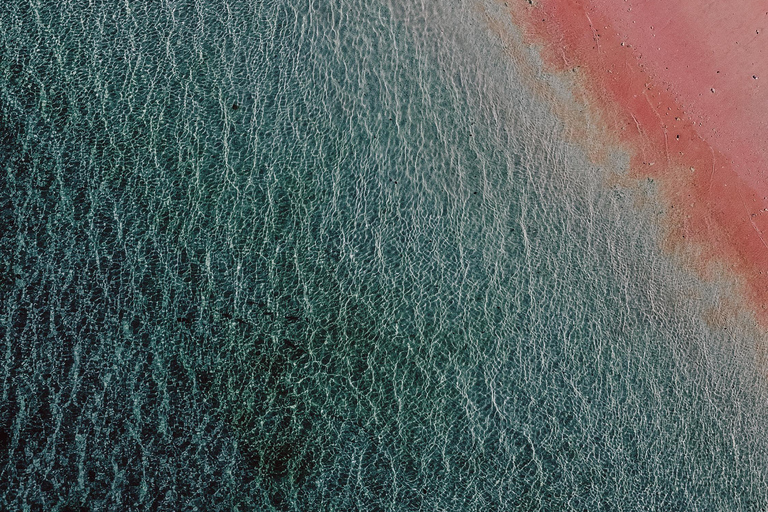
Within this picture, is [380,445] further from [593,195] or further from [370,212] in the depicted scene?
[593,195]

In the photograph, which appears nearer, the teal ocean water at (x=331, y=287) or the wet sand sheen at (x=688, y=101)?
the teal ocean water at (x=331, y=287)

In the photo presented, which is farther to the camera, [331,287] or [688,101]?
[688,101]

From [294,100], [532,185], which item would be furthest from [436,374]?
[294,100]

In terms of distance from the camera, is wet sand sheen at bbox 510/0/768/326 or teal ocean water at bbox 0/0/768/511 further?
wet sand sheen at bbox 510/0/768/326

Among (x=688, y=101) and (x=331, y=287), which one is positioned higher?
(x=688, y=101)
